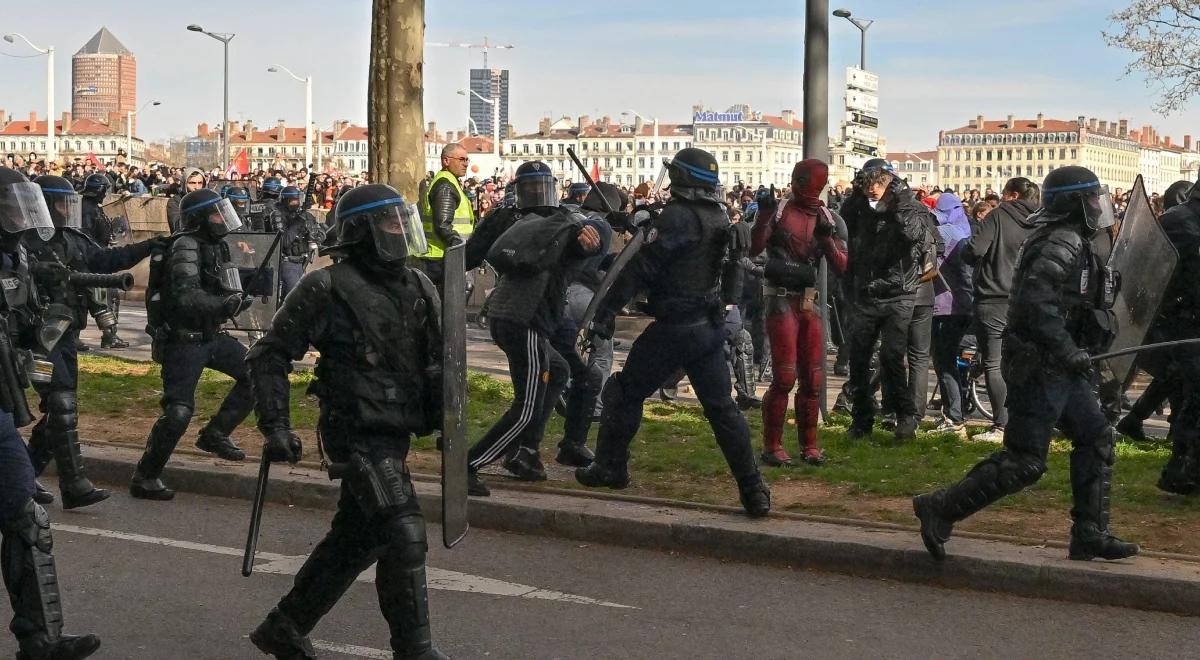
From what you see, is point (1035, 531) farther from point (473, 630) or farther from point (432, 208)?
point (432, 208)

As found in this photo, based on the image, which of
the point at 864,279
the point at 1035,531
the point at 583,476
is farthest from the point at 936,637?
the point at 864,279

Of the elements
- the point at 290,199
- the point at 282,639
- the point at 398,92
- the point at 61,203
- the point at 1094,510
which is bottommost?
the point at 282,639

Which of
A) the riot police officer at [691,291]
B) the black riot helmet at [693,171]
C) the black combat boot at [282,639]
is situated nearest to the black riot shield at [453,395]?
the black combat boot at [282,639]

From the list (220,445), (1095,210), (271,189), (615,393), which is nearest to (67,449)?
(220,445)

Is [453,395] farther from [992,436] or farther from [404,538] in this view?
[992,436]

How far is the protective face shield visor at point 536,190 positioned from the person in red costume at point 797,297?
1.44m

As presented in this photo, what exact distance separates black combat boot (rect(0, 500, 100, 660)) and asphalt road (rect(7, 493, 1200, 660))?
15.4 inches

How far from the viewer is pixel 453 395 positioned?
4.96 meters

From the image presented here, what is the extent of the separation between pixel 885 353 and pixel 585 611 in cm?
419

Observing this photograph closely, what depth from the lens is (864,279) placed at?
9867 mm

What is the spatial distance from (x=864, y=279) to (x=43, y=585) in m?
5.84

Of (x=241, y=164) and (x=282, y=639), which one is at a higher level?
(x=241, y=164)

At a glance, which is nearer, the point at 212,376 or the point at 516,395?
the point at 516,395

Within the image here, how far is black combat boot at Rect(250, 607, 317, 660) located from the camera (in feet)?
17.0
